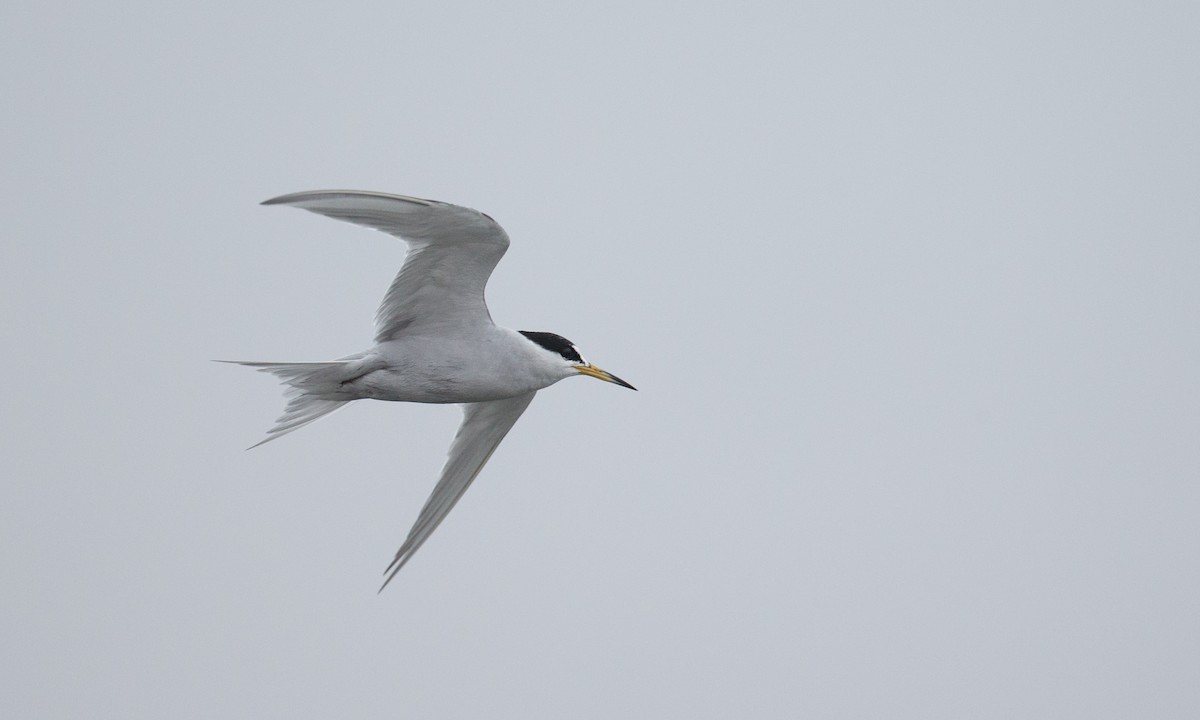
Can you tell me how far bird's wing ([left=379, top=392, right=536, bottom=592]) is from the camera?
9281 millimetres

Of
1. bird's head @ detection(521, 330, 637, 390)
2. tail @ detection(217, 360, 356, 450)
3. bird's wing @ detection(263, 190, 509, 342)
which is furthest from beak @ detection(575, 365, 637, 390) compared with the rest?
tail @ detection(217, 360, 356, 450)

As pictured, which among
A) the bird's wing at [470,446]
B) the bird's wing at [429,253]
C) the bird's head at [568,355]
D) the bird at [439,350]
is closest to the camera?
the bird's wing at [429,253]

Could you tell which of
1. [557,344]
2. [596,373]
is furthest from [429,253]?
[596,373]

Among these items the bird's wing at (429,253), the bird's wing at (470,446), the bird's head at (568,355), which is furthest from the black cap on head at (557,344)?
the bird's wing at (470,446)

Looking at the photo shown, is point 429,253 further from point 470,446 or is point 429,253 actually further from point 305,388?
point 470,446

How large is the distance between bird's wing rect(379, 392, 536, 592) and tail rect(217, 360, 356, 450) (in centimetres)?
123

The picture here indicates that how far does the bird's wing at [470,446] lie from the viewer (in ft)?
30.5

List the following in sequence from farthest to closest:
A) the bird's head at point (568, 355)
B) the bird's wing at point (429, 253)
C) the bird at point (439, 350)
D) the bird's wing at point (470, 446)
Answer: the bird's wing at point (470, 446)
the bird's head at point (568, 355)
the bird at point (439, 350)
the bird's wing at point (429, 253)

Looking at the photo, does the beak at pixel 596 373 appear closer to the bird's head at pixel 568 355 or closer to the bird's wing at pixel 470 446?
the bird's head at pixel 568 355

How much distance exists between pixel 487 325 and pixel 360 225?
1.39 metres

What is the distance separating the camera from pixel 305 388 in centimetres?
816

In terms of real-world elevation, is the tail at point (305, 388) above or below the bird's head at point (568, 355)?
below

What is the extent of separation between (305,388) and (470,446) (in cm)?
165

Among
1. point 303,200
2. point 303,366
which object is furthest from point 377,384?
point 303,200
